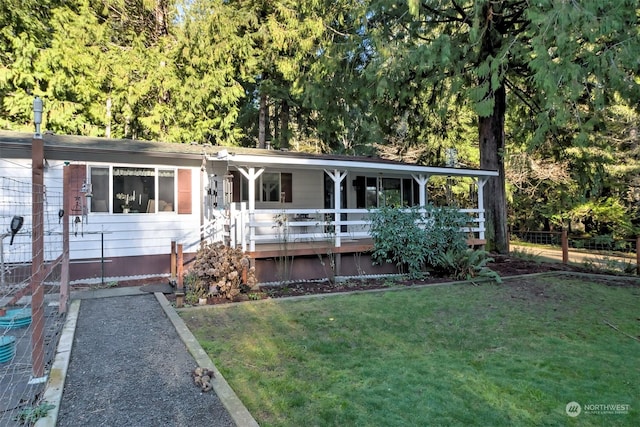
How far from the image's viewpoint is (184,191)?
9086 mm

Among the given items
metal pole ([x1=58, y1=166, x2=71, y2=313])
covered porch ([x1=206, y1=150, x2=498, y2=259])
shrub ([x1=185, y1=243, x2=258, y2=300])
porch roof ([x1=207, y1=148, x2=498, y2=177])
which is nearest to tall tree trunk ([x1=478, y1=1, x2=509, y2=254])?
covered porch ([x1=206, y1=150, x2=498, y2=259])

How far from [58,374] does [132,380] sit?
2.22 ft

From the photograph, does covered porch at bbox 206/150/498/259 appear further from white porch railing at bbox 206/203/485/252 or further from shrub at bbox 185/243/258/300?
shrub at bbox 185/243/258/300

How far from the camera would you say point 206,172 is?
368 inches

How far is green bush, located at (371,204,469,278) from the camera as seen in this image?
894 cm

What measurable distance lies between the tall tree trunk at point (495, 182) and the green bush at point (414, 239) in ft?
10.2

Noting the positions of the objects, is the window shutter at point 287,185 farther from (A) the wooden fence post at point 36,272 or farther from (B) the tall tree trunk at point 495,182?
(A) the wooden fence post at point 36,272

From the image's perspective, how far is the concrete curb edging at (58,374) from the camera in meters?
2.89

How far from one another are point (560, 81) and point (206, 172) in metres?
8.02

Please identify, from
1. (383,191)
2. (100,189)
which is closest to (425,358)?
(100,189)

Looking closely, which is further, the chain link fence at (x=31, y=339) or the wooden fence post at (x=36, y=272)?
the wooden fence post at (x=36, y=272)

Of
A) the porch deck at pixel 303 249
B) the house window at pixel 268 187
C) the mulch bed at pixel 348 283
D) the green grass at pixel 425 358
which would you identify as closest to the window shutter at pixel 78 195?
the mulch bed at pixel 348 283

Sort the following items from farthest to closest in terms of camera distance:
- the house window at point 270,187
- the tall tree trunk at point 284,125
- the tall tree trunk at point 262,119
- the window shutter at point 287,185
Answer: the tall tree trunk at point 284,125 < the tall tree trunk at point 262,119 < the window shutter at point 287,185 < the house window at point 270,187

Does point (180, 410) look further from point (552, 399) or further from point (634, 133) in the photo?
point (634, 133)
